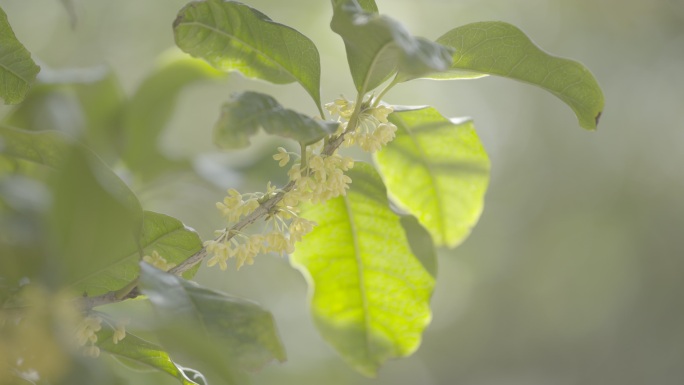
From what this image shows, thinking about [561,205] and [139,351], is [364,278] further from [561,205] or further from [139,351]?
[561,205]

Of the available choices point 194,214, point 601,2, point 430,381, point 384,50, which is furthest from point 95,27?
point 384,50

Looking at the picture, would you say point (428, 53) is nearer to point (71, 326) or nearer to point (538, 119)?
point (71, 326)

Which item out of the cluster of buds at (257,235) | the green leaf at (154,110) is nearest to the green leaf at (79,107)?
the green leaf at (154,110)

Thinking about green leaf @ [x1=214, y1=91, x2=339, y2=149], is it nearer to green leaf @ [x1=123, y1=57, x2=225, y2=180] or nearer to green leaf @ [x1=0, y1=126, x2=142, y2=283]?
green leaf @ [x1=0, y1=126, x2=142, y2=283]

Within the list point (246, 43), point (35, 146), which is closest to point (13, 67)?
point (35, 146)

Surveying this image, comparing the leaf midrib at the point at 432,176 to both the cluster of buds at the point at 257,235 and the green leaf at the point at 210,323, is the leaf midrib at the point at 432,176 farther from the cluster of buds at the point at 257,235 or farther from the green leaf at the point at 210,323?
the green leaf at the point at 210,323

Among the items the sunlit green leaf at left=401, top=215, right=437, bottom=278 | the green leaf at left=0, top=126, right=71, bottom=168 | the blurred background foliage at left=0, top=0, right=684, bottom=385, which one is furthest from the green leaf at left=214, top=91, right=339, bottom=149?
the blurred background foliage at left=0, top=0, right=684, bottom=385

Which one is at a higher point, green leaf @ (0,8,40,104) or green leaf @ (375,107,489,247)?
green leaf @ (0,8,40,104)
